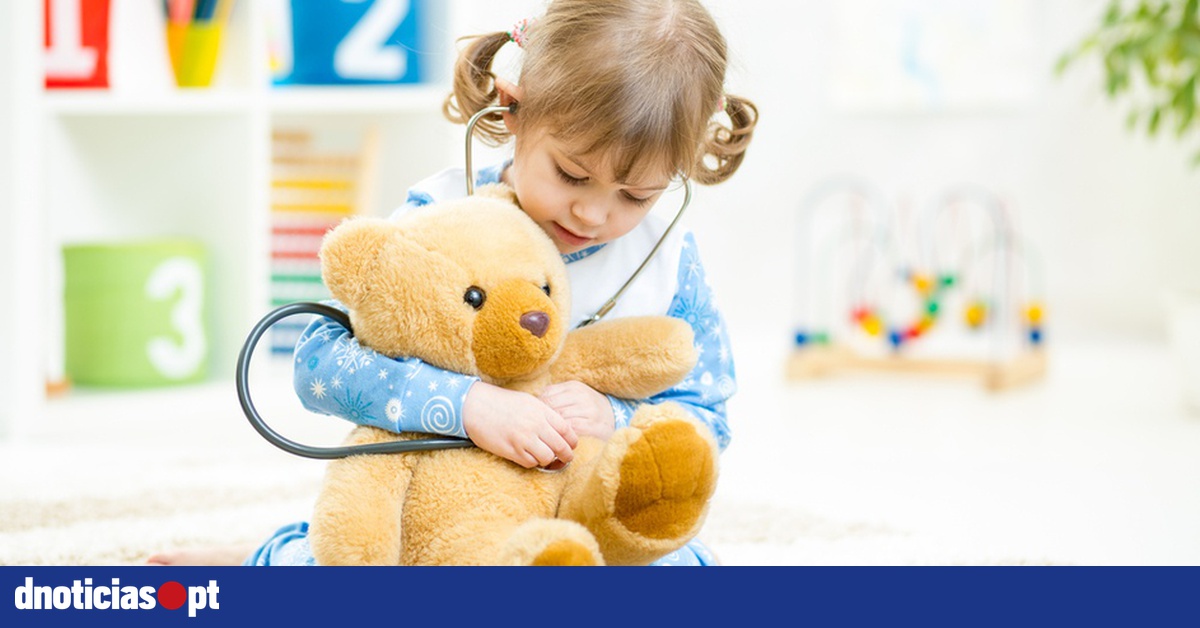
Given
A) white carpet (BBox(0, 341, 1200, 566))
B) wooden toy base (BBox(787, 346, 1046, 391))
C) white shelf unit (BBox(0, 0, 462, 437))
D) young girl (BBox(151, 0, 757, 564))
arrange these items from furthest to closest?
wooden toy base (BBox(787, 346, 1046, 391)), white shelf unit (BBox(0, 0, 462, 437)), white carpet (BBox(0, 341, 1200, 566)), young girl (BBox(151, 0, 757, 564))

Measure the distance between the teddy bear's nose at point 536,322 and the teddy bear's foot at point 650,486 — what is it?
83mm

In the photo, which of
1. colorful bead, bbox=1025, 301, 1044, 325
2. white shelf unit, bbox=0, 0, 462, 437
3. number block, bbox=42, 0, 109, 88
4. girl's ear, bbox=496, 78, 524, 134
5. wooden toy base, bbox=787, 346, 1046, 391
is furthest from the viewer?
colorful bead, bbox=1025, 301, 1044, 325

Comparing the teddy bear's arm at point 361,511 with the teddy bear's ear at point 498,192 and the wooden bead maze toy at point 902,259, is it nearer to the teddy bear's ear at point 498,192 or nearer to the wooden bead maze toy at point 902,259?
the teddy bear's ear at point 498,192

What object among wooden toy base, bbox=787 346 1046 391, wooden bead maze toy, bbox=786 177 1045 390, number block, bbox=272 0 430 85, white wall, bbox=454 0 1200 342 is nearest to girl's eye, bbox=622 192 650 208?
number block, bbox=272 0 430 85

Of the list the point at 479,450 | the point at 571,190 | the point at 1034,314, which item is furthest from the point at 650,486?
the point at 1034,314

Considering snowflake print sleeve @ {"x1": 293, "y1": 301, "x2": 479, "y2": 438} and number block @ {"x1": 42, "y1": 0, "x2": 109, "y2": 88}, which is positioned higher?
number block @ {"x1": 42, "y1": 0, "x2": 109, "y2": 88}

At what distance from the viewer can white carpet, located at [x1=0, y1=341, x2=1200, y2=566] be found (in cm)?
136

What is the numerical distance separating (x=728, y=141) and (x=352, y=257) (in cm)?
37

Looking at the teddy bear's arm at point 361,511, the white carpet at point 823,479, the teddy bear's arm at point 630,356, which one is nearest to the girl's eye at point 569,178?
the teddy bear's arm at point 630,356

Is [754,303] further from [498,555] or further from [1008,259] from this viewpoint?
[498,555]

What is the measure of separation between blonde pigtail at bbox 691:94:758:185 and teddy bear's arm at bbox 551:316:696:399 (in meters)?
0.16

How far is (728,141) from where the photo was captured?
1.09m
